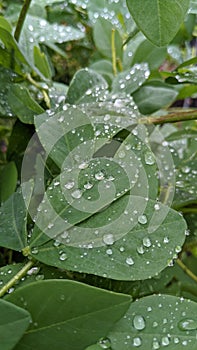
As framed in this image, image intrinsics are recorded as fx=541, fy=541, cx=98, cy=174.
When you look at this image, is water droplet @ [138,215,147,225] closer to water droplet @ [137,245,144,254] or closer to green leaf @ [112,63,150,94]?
water droplet @ [137,245,144,254]

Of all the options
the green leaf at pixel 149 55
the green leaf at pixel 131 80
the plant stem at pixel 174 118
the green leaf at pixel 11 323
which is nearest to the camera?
the green leaf at pixel 11 323

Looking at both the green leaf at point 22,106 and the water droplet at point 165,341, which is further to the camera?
the green leaf at point 22,106

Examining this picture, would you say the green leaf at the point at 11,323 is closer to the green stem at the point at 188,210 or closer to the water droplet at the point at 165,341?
the water droplet at the point at 165,341

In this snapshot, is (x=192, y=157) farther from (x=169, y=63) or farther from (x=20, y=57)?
(x=169, y=63)

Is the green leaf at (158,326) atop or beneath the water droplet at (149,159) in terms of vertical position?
beneath

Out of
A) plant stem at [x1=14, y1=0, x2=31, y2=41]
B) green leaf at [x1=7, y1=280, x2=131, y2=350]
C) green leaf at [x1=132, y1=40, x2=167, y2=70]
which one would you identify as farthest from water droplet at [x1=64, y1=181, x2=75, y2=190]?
green leaf at [x1=132, y1=40, x2=167, y2=70]

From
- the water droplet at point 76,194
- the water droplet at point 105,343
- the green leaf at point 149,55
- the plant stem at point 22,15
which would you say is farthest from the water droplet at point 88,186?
the green leaf at point 149,55
